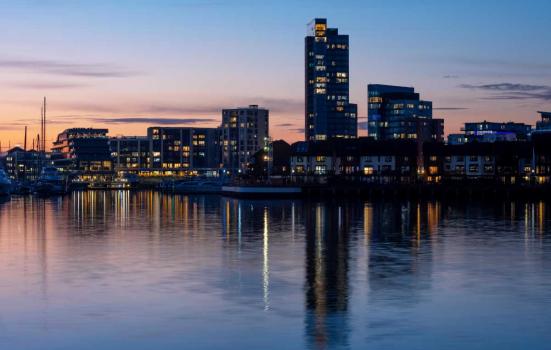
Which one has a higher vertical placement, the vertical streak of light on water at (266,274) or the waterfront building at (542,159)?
the waterfront building at (542,159)

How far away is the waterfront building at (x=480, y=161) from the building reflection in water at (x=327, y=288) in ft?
442

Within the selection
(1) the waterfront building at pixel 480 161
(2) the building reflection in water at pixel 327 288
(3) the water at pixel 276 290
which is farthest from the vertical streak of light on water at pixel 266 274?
(1) the waterfront building at pixel 480 161

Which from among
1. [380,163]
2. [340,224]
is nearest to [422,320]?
[340,224]

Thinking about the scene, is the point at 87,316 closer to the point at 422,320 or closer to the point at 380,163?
the point at 422,320

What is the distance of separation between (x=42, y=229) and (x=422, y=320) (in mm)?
46573

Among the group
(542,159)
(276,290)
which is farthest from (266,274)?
(542,159)

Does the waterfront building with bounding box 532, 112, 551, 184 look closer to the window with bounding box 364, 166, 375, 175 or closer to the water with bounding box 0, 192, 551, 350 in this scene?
the window with bounding box 364, 166, 375, 175

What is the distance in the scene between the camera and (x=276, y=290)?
107 ft

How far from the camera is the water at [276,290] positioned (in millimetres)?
24453

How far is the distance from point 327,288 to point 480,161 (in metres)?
168

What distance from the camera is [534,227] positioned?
226ft

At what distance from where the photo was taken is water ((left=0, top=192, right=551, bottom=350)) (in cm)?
2445

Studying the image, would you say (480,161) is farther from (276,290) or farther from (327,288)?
(276,290)

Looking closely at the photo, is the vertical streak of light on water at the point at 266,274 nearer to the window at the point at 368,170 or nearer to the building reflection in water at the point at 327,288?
the building reflection in water at the point at 327,288
